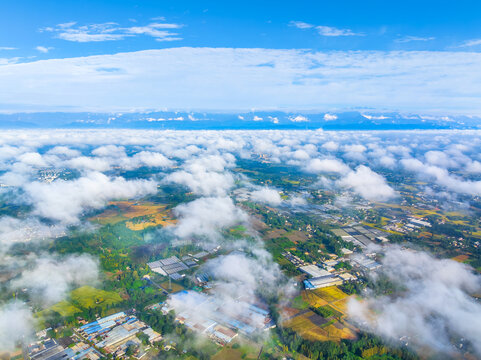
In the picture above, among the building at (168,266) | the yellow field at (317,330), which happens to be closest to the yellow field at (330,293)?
the yellow field at (317,330)

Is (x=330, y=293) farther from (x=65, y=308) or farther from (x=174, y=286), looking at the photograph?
(x=65, y=308)

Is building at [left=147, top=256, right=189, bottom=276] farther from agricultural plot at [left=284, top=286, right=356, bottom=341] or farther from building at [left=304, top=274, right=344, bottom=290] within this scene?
agricultural plot at [left=284, top=286, right=356, bottom=341]

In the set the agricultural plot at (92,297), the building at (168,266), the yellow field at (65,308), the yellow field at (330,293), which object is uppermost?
the yellow field at (65,308)

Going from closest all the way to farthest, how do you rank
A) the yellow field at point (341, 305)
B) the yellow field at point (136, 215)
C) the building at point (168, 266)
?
1. the yellow field at point (341, 305)
2. the building at point (168, 266)
3. the yellow field at point (136, 215)

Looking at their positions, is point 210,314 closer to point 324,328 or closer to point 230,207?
point 324,328

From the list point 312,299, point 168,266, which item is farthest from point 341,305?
point 168,266

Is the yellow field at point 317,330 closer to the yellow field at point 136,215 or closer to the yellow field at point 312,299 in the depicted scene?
the yellow field at point 312,299

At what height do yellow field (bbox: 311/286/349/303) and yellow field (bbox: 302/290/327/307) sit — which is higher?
yellow field (bbox: 302/290/327/307)

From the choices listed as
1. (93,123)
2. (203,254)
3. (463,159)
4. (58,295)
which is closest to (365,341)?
(203,254)

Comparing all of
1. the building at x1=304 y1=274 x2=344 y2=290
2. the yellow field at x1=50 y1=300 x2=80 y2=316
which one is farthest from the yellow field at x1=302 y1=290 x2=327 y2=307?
the yellow field at x1=50 y1=300 x2=80 y2=316
